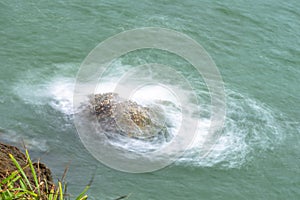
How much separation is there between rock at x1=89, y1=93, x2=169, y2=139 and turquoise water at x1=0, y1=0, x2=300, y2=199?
702 millimetres

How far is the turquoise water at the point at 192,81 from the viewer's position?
11859mm

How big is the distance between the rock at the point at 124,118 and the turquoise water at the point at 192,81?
2.30ft

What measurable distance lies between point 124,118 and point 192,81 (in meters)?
3.53

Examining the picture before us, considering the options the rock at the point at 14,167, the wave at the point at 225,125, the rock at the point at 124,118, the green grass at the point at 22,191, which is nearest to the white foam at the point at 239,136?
the wave at the point at 225,125

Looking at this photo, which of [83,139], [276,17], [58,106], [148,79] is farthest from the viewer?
[276,17]

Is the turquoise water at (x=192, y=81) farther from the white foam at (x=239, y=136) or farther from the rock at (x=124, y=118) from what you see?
the rock at (x=124, y=118)

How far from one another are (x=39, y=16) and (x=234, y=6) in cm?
664

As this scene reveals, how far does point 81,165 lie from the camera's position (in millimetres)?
11766

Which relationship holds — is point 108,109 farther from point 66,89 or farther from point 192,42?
point 192,42

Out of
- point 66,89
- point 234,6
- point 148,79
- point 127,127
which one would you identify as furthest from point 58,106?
point 234,6

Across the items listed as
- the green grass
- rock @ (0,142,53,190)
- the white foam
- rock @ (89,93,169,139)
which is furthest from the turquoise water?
the green grass

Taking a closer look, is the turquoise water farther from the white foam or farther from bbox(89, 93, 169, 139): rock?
bbox(89, 93, 169, 139): rock

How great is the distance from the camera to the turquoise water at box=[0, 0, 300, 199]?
11859 millimetres

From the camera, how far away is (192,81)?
15781 mm
